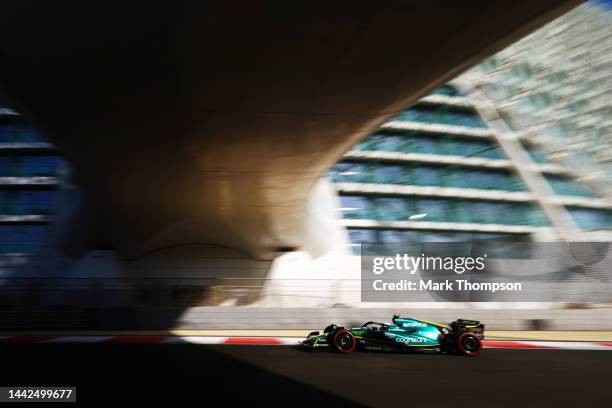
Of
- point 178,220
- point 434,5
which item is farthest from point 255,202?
point 434,5

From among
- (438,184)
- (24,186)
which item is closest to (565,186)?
(438,184)

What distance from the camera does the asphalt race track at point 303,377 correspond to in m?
4.37

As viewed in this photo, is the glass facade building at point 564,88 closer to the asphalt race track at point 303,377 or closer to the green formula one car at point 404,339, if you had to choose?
the green formula one car at point 404,339

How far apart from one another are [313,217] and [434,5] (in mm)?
14682

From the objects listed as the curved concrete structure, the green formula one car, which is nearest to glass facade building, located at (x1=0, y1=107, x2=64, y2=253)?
the curved concrete structure

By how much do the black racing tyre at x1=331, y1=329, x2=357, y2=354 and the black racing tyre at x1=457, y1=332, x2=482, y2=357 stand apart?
6.73 ft

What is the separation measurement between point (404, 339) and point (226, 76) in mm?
6374

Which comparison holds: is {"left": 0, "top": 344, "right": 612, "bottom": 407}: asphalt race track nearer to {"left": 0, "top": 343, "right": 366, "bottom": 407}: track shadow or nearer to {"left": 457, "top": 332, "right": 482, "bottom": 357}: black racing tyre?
{"left": 0, "top": 343, "right": 366, "bottom": 407}: track shadow

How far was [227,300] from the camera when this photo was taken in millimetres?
16719

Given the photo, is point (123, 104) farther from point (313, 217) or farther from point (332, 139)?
point (313, 217)

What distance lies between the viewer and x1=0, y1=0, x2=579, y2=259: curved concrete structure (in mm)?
6484

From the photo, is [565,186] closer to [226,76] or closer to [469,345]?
[469,345]

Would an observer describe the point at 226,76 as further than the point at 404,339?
Yes

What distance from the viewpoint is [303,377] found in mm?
5473
